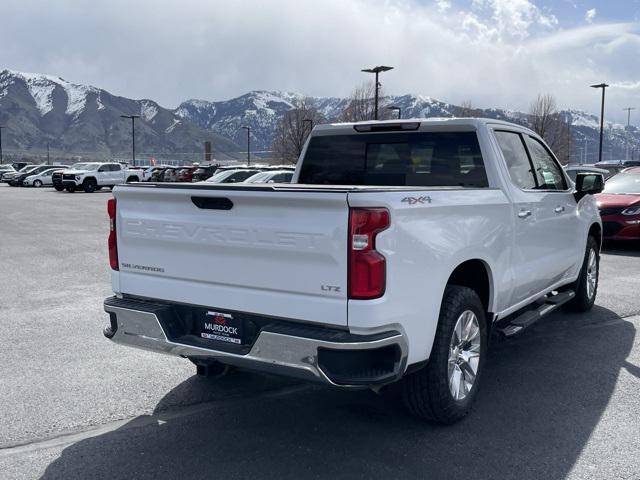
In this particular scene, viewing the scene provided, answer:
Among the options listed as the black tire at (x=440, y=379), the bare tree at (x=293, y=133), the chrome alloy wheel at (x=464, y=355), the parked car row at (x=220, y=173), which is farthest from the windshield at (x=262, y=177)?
the bare tree at (x=293, y=133)

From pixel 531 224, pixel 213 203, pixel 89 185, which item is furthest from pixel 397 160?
pixel 89 185

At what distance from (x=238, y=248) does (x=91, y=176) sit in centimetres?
3769

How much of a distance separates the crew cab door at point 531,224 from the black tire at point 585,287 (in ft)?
3.33

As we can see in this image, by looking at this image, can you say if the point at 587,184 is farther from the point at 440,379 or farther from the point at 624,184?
the point at 624,184

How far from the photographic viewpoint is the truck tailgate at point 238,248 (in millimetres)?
3461

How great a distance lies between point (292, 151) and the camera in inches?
2800

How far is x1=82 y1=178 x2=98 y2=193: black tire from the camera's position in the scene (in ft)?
128

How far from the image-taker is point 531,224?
529 centimetres

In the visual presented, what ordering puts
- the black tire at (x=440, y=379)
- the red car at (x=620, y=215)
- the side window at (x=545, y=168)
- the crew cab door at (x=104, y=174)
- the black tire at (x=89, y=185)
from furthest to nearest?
the crew cab door at (x=104, y=174) < the black tire at (x=89, y=185) < the red car at (x=620, y=215) < the side window at (x=545, y=168) < the black tire at (x=440, y=379)

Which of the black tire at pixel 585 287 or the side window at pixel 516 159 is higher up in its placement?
the side window at pixel 516 159

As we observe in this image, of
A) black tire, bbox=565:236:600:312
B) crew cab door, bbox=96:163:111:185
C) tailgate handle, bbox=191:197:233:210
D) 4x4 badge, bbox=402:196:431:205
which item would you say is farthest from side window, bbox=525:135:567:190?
crew cab door, bbox=96:163:111:185

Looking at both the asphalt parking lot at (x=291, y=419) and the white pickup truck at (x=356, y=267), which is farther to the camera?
the asphalt parking lot at (x=291, y=419)

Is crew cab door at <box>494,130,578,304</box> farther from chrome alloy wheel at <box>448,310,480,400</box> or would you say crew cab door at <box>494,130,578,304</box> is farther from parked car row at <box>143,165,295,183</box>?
parked car row at <box>143,165,295,183</box>

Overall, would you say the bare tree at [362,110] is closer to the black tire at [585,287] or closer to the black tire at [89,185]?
the black tire at [89,185]
